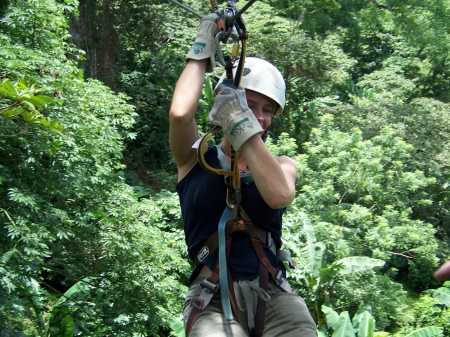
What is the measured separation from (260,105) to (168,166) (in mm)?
10602

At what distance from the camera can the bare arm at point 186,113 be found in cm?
236

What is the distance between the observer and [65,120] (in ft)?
18.2

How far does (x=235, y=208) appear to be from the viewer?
2398mm

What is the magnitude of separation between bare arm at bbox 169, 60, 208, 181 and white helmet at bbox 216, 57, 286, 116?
0.11m

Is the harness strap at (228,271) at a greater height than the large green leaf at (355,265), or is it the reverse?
the harness strap at (228,271)

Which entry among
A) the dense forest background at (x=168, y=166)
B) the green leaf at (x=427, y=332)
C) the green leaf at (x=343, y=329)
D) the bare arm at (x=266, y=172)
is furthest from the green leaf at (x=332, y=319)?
the bare arm at (x=266, y=172)

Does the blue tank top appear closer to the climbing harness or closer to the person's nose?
the climbing harness

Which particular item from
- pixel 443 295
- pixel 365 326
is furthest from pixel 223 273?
pixel 443 295

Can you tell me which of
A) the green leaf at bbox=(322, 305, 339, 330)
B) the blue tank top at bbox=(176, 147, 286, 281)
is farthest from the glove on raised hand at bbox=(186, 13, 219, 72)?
the green leaf at bbox=(322, 305, 339, 330)

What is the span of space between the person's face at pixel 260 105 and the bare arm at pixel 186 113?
0.21 metres

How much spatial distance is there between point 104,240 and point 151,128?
750 centimetres

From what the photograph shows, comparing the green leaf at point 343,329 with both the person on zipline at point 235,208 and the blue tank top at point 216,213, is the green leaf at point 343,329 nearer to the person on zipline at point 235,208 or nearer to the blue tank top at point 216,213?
the person on zipline at point 235,208

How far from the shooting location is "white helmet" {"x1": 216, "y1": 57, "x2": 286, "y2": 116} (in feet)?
8.18

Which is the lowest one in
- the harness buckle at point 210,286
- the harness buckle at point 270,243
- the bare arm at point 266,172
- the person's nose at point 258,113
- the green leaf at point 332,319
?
the green leaf at point 332,319
